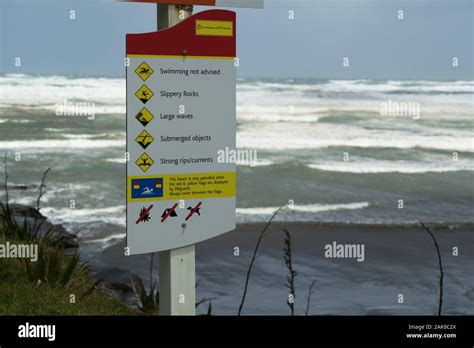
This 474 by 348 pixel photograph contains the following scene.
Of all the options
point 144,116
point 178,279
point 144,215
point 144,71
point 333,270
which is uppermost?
point 144,71

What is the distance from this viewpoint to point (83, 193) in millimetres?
17328

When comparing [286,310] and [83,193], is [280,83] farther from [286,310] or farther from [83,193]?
[286,310]

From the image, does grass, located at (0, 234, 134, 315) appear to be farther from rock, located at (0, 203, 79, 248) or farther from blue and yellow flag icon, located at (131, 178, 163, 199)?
rock, located at (0, 203, 79, 248)

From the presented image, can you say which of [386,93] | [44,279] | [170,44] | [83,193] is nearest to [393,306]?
[44,279]

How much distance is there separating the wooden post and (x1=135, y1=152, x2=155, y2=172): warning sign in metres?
0.67

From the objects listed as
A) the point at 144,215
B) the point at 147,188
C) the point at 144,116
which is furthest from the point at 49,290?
the point at 144,116

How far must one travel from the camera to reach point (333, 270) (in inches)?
416

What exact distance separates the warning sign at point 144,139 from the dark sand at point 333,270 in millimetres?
2959

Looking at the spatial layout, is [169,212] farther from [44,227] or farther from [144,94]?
[44,227]

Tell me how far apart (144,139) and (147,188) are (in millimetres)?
349

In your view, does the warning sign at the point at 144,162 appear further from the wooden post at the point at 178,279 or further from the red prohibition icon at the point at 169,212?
the wooden post at the point at 178,279

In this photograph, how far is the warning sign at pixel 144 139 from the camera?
17.3 feet

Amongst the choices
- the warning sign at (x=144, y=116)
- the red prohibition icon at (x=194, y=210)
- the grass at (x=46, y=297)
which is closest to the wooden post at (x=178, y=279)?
the red prohibition icon at (x=194, y=210)

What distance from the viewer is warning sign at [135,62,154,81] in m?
5.23
